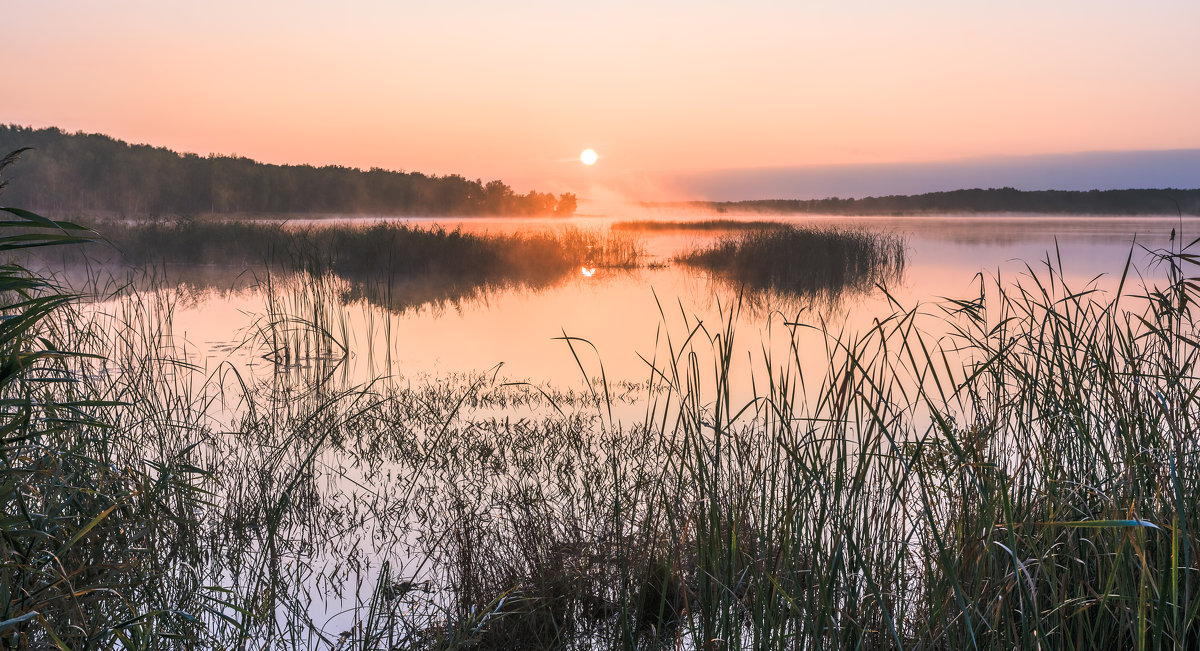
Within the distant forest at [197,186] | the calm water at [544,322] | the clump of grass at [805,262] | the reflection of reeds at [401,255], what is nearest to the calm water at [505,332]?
the calm water at [544,322]

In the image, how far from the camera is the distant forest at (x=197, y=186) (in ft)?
158

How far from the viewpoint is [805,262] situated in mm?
14922

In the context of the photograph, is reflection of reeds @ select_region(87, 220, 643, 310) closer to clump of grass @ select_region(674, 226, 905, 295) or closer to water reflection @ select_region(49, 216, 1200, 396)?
water reflection @ select_region(49, 216, 1200, 396)

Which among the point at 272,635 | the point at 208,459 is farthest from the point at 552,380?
the point at 272,635

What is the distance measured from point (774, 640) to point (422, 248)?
1563cm

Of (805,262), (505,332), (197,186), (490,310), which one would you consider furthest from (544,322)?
(197,186)

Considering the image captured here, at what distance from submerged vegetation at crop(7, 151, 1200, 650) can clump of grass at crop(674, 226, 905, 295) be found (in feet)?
26.5

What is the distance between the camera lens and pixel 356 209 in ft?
219

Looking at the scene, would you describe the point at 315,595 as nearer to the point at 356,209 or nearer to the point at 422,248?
the point at 422,248

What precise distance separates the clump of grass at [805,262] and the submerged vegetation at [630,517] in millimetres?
8088

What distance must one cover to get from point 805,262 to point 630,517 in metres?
12.3

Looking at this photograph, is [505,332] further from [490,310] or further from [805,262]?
[805,262]

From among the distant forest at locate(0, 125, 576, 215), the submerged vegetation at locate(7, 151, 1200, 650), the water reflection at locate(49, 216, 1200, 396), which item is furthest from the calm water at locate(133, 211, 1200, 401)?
the distant forest at locate(0, 125, 576, 215)

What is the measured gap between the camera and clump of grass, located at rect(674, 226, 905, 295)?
13644mm
